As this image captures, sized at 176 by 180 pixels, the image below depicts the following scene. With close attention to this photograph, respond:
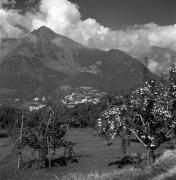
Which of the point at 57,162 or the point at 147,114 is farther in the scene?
the point at 57,162

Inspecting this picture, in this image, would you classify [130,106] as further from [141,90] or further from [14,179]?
[14,179]

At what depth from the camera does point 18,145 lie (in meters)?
80.8

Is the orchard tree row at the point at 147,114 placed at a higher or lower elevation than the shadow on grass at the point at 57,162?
higher

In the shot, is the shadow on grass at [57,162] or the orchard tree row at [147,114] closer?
the orchard tree row at [147,114]

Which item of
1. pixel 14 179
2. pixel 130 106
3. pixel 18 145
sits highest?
pixel 130 106

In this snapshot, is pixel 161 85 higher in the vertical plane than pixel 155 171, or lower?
higher

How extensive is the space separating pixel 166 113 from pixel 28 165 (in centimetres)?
5785

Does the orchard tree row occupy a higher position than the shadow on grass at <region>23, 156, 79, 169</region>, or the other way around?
the orchard tree row

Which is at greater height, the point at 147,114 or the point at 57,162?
the point at 147,114

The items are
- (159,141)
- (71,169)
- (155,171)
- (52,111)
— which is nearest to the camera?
(155,171)

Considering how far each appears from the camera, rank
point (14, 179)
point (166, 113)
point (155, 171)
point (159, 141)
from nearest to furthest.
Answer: point (155, 171)
point (166, 113)
point (159, 141)
point (14, 179)

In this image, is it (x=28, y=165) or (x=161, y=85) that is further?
(x=28, y=165)

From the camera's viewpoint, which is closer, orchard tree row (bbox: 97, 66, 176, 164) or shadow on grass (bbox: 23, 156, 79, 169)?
orchard tree row (bbox: 97, 66, 176, 164)

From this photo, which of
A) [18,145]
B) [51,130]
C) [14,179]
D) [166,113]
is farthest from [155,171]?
[18,145]
